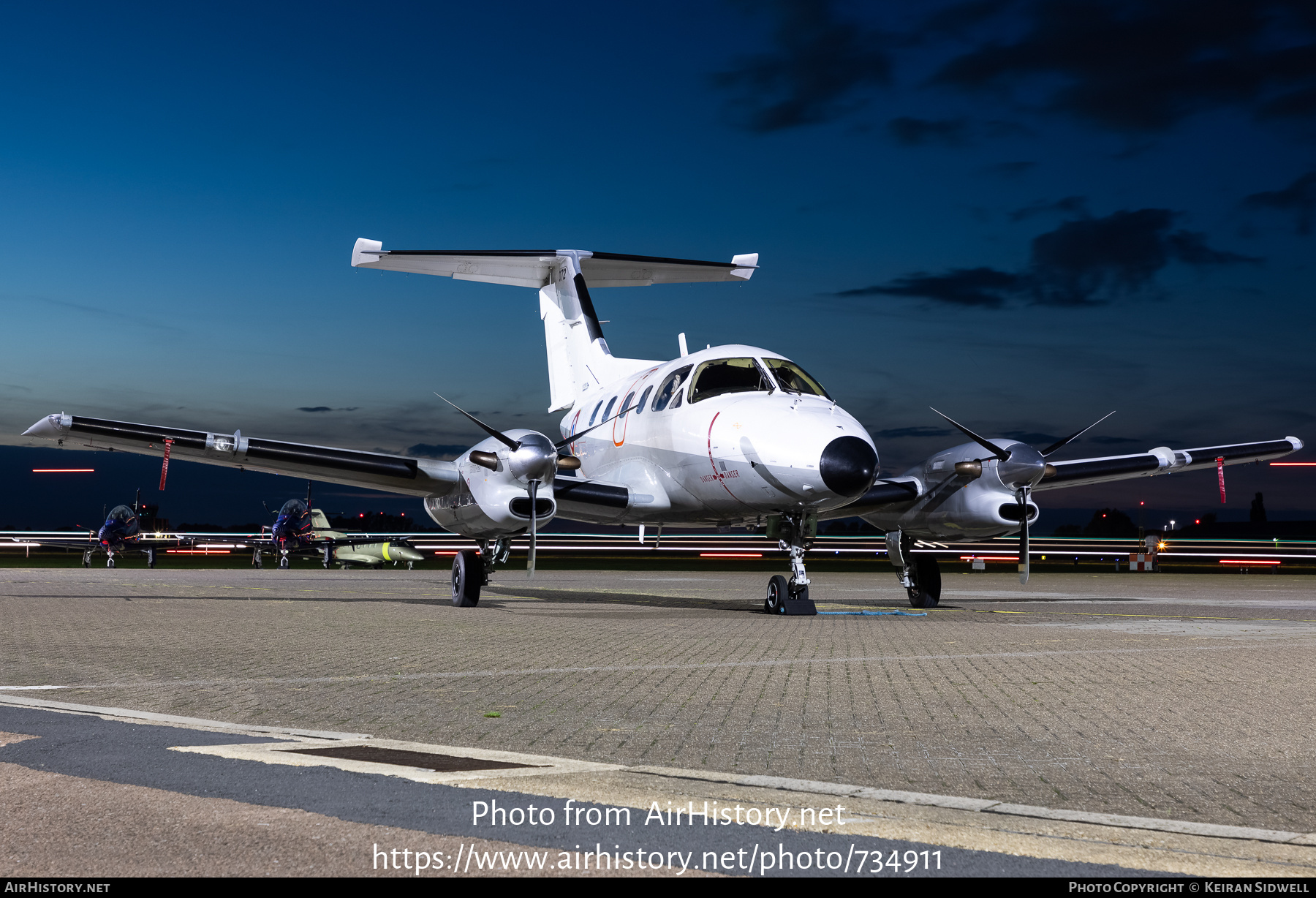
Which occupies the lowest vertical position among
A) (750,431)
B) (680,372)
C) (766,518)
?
(766,518)

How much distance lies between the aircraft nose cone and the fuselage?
13 mm

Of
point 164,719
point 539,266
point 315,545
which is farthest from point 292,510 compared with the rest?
point 164,719

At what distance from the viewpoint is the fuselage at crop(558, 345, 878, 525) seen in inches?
584

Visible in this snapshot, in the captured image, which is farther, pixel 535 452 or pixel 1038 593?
pixel 1038 593

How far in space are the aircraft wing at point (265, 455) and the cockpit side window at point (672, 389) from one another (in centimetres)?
391

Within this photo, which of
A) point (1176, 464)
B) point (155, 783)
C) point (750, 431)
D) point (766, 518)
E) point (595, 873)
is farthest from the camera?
point (1176, 464)

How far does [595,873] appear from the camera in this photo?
3621 millimetres

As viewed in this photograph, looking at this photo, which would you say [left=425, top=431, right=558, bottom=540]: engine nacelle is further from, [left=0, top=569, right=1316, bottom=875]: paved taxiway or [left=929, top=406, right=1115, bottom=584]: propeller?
[left=929, top=406, right=1115, bottom=584]: propeller

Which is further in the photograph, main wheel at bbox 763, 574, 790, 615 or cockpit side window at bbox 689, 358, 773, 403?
main wheel at bbox 763, 574, 790, 615

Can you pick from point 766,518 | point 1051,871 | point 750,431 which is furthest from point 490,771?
point 766,518

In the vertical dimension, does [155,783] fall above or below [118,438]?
below

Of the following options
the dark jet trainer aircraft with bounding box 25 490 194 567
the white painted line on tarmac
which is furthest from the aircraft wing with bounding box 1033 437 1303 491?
the dark jet trainer aircraft with bounding box 25 490 194 567

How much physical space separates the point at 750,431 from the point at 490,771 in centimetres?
1071
